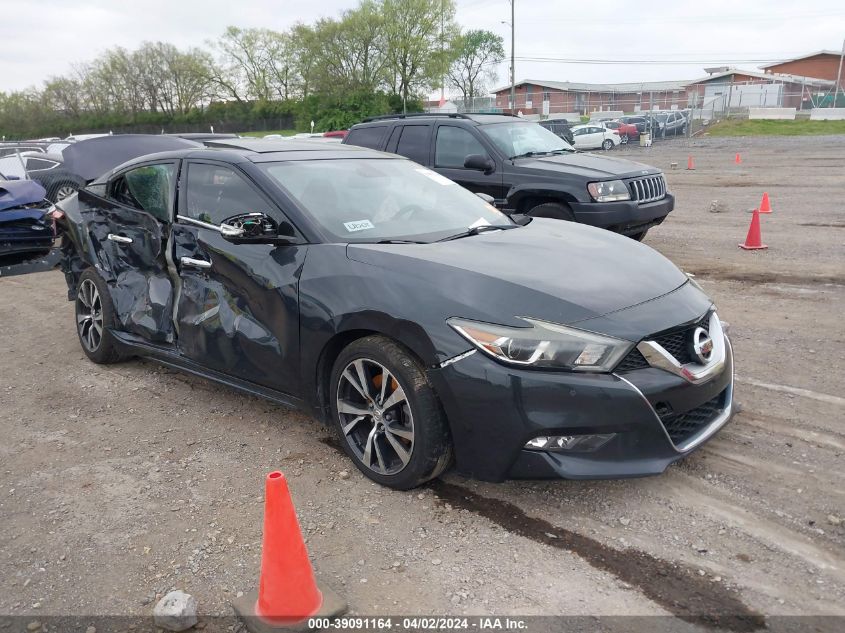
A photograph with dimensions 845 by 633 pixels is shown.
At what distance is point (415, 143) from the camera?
9.31m

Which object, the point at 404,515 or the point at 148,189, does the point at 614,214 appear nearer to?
the point at 148,189

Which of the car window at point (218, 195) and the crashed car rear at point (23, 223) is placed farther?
the crashed car rear at point (23, 223)

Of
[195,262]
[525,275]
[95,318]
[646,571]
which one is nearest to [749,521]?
[646,571]

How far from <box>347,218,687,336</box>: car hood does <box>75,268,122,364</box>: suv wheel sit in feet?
8.66

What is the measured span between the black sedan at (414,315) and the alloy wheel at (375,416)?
0.01 m

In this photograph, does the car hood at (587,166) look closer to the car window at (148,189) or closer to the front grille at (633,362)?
the car window at (148,189)

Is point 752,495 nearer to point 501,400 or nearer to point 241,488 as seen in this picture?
point 501,400

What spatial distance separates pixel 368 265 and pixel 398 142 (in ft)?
20.5

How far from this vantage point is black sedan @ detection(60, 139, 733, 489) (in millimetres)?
3070

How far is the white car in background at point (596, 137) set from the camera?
33812 millimetres

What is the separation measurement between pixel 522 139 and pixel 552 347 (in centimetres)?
652

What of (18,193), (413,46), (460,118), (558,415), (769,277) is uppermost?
(413,46)

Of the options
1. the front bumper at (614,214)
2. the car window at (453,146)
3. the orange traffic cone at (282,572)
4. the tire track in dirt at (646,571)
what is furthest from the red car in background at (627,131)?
the orange traffic cone at (282,572)

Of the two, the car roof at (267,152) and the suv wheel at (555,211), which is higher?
the car roof at (267,152)
